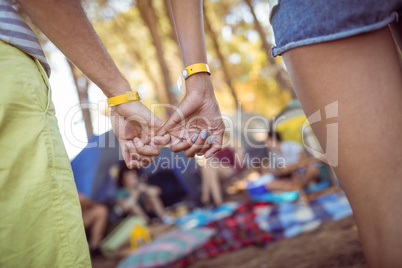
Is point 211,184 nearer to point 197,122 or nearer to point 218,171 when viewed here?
point 218,171

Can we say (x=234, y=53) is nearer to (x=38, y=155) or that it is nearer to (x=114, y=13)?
(x=114, y=13)

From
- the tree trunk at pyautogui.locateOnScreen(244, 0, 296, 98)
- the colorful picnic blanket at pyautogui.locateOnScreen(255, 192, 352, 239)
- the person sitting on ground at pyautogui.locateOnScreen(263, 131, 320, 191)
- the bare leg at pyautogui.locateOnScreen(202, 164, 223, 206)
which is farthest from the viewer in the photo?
the tree trunk at pyautogui.locateOnScreen(244, 0, 296, 98)

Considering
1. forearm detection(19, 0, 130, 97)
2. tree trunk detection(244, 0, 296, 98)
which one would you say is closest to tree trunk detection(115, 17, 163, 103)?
tree trunk detection(244, 0, 296, 98)

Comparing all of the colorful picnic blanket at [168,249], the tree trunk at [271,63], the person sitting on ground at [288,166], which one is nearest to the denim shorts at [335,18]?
A: the colorful picnic blanket at [168,249]

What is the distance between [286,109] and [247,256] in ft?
13.5

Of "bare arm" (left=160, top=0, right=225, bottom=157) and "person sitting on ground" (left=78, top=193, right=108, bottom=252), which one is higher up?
"bare arm" (left=160, top=0, right=225, bottom=157)

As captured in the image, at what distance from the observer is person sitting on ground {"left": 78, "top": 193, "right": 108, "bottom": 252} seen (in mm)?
4254

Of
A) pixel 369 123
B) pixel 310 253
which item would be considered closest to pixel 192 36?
pixel 369 123

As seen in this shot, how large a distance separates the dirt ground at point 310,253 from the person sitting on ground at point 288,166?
134 cm

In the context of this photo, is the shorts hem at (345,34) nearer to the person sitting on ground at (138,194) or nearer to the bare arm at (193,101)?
the bare arm at (193,101)

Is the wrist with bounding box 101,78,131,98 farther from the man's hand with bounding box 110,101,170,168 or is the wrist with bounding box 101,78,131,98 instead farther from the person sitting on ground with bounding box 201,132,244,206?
the person sitting on ground with bounding box 201,132,244,206

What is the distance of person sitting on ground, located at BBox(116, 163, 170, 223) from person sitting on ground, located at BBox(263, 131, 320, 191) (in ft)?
6.91

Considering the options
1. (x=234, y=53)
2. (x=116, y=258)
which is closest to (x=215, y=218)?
(x=116, y=258)

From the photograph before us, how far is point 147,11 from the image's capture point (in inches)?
283
